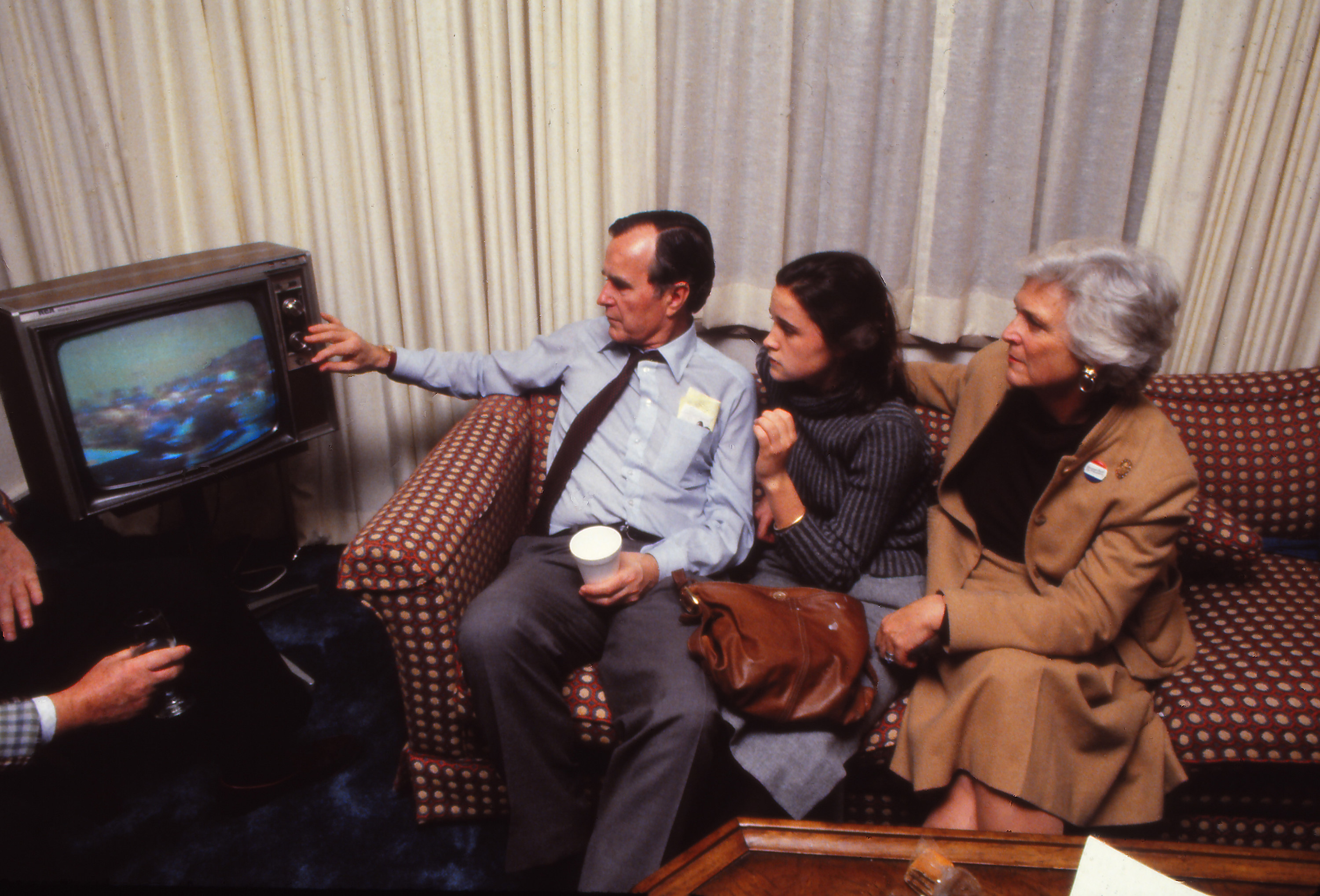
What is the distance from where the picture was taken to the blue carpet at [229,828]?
1.62 metres

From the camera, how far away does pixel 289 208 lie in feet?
7.79

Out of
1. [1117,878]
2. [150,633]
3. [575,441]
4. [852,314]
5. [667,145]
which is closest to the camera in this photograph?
[1117,878]

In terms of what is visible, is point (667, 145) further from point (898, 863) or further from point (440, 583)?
point (898, 863)

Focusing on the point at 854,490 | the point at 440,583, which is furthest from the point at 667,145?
the point at 440,583

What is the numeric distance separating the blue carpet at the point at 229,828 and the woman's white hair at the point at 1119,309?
1.55 metres

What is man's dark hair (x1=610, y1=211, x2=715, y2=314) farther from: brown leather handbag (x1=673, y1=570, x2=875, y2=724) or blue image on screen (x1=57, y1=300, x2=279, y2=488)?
blue image on screen (x1=57, y1=300, x2=279, y2=488)

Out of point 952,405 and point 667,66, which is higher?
point 667,66

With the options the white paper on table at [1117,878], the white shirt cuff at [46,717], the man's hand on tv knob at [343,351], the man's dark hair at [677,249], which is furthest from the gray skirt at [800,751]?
the man's hand on tv knob at [343,351]

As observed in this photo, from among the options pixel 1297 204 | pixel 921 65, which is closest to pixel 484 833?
pixel 921 65

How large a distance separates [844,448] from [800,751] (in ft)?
2.13

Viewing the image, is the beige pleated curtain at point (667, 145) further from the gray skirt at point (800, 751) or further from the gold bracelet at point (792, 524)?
the gray skirt at point (800, 751)

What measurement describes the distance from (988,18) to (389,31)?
1542mm

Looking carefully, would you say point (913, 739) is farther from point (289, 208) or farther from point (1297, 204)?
point (289, 208)

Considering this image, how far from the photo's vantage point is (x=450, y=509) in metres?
1.67
